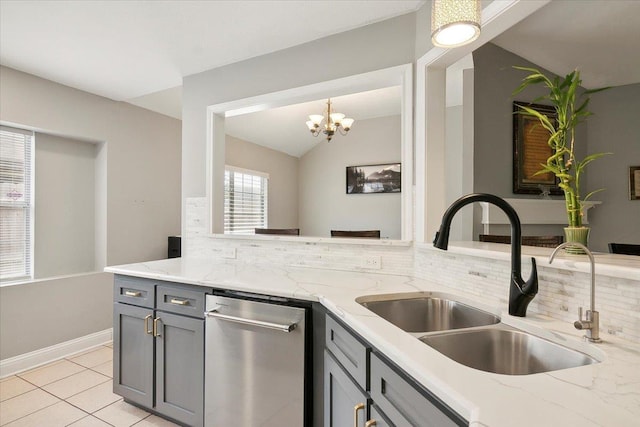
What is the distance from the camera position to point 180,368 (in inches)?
78.4

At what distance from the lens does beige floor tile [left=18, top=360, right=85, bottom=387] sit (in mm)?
2701

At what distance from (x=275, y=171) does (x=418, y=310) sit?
14.7 feet

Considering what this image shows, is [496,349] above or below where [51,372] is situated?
above

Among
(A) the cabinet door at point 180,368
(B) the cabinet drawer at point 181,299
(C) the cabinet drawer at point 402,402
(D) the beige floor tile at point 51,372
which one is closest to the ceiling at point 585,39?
(C) the cabinet drawer at point 402,402

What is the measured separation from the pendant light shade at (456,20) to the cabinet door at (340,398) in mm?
1275

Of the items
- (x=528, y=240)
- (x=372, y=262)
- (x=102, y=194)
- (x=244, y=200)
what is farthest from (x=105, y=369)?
(x=528, y=240)

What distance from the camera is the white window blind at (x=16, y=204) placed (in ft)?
9.47

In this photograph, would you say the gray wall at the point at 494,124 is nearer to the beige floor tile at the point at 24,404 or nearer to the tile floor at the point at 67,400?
the tile floor at the point at 67,400

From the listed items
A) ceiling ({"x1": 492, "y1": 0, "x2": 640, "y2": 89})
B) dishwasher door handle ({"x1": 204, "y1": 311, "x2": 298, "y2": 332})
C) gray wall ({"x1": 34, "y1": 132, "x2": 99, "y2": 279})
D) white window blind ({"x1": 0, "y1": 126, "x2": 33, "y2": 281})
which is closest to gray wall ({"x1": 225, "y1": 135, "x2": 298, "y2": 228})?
gray wall ({"x1": 34, "y1": 132, "x2": 99, "y2": 279})

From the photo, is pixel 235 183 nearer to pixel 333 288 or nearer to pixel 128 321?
pixel 128 321

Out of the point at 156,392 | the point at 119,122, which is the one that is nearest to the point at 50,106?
the point at 119,122

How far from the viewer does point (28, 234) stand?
3062 millimetres

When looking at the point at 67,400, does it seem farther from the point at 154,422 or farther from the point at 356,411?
the point at 356,411

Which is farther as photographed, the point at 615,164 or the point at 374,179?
the point at 374,179
